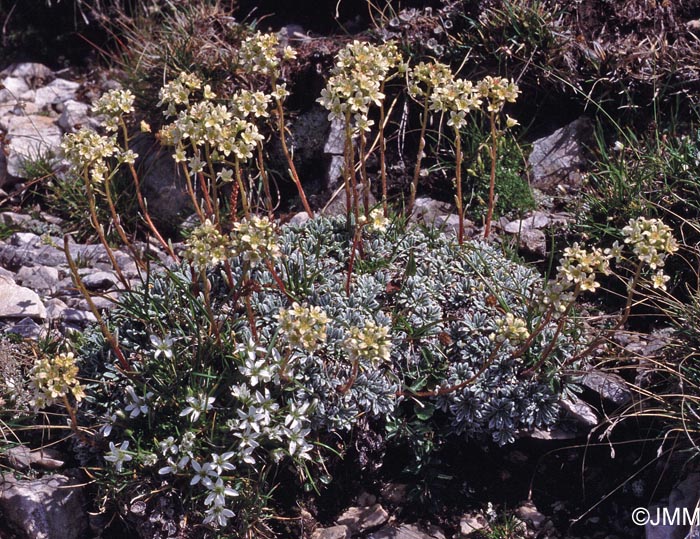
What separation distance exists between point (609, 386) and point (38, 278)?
3301mm

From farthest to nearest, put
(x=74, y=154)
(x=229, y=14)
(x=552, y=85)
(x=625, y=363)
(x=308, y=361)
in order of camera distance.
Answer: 1. (x=229, y=14)
2. (x=552, y=85)
3. (x=625, y=363)
4. (x=308, y=361)
5. (x=74, y=154)

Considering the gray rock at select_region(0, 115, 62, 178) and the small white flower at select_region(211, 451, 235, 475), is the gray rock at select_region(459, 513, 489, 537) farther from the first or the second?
the gray rock at select_region(0, 115, 62, 178)

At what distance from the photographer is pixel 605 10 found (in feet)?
17.3

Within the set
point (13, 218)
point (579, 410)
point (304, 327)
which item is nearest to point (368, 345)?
point (304, 327)

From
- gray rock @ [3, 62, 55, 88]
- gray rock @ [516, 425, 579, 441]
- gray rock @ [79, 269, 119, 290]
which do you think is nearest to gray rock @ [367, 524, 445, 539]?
gray rock @ [516, 425, 579, 441]

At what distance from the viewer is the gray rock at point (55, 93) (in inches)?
241

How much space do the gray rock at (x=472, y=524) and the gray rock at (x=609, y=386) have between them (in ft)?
2.71

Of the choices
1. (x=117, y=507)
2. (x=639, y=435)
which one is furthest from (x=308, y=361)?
(x=639, y=435)

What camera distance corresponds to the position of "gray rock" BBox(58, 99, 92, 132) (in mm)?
5863

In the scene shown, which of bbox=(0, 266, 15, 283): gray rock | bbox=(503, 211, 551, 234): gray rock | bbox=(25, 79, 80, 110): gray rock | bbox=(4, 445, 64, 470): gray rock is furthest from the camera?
bbox=(25, 79, 80, 110): gray rock

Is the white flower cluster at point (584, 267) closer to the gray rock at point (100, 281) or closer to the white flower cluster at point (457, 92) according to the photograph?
the white flower cluster at point (457, 92)

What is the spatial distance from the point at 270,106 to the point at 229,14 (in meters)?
0.98

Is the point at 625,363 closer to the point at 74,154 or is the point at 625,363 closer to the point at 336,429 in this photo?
the point at 336,429

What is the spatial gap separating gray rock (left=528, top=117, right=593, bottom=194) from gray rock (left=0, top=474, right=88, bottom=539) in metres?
3.39
